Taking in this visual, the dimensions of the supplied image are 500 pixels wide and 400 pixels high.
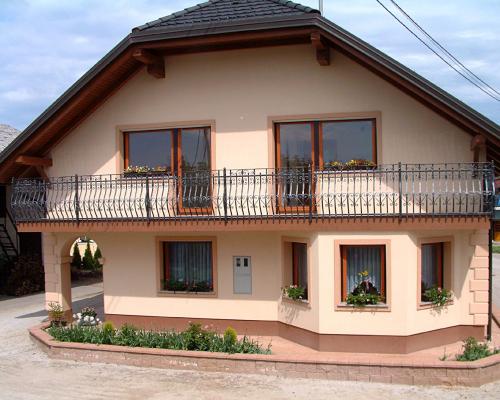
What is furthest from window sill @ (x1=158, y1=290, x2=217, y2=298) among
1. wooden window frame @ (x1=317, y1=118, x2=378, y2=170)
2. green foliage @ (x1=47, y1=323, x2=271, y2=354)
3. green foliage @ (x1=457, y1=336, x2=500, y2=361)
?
green foliage @ (x1=457, y1=336, x2=500, y2=361)

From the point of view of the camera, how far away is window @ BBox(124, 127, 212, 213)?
41.7 ft

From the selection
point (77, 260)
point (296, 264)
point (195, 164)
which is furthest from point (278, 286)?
point (77, 260)

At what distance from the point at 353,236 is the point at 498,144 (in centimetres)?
331

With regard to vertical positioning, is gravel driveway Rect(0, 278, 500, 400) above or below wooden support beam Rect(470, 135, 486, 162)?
below

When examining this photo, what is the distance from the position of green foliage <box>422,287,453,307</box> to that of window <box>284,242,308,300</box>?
2.61 metres

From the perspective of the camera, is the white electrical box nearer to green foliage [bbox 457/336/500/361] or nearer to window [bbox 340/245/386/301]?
window [bbox 340/245/386/301]

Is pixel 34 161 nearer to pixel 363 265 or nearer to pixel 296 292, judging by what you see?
pixel 296 292

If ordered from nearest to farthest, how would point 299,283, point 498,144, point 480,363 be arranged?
1. point 480,363
2. point 498,144
3. point 299,283

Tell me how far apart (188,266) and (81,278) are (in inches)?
559

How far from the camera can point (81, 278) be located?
2597 cm

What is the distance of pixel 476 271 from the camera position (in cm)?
1180

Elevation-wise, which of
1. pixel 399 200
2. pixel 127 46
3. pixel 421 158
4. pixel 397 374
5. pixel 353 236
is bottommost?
pixel 397 374

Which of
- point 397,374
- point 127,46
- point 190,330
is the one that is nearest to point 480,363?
point 397,374

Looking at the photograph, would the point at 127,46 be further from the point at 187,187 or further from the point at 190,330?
the point at 190,330
